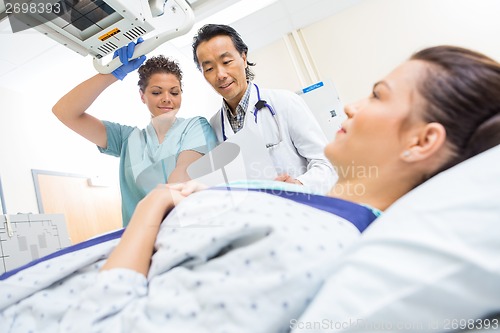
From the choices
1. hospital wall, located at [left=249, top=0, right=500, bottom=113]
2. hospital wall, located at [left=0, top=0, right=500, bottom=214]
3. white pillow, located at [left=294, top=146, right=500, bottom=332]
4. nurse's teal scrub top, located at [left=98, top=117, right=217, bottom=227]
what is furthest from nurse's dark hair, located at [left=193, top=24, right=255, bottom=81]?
hospital wall, located at [left=249, top=0, right=500, bottom=113]

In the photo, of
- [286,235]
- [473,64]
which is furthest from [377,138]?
[286,235]

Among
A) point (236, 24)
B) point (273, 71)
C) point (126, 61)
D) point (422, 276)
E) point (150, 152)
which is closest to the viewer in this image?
point (422, 276)

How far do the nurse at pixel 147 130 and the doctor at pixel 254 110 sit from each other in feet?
0.66

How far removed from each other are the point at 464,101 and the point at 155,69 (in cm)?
115

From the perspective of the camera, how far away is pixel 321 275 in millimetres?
489

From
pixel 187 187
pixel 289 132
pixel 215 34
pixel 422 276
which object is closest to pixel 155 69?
pixel 215 34

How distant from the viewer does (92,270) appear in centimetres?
65

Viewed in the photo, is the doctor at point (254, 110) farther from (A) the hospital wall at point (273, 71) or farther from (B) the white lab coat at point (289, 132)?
(A) the hospital wall at point (273, 71)

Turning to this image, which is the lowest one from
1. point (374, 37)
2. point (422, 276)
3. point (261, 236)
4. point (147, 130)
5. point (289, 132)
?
point (422, 276)

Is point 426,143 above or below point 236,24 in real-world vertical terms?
below

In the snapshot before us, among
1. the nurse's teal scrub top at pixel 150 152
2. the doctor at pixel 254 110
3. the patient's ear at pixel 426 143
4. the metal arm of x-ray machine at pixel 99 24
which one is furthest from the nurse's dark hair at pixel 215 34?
the patient's ear at pixel 426 143

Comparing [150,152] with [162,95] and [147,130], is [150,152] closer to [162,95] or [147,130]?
[147,130]

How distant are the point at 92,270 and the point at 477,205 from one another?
74 cm

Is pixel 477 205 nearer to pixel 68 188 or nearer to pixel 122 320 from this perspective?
pixel 122 320
